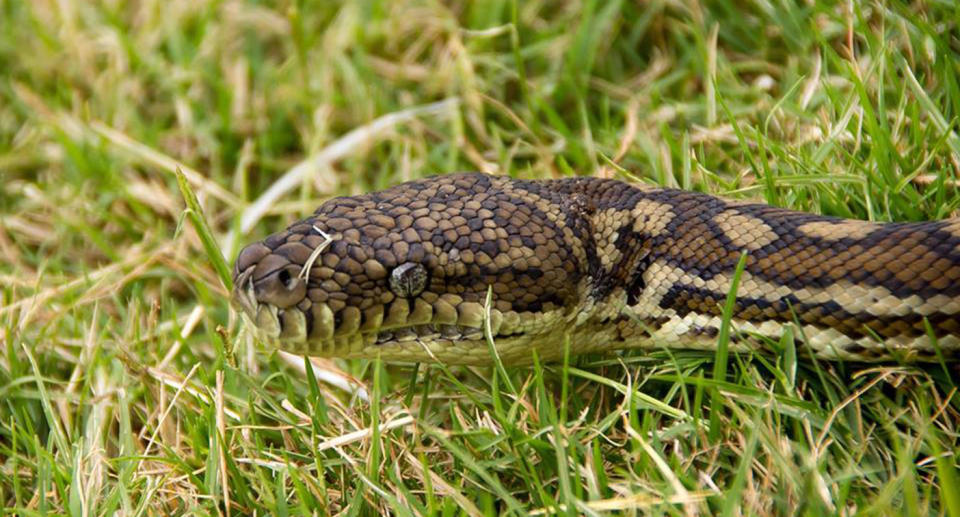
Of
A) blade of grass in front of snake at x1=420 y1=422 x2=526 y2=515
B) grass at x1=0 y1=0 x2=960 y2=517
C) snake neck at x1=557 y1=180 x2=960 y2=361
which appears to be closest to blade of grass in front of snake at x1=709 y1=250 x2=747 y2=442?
grass at x1=0 y1=0 x2=960 y2=517

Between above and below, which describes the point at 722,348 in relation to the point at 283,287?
below

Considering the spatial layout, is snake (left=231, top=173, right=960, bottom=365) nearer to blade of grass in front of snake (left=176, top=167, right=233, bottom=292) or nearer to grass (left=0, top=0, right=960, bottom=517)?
grass (left=0, top=0, right=960, bottom=517)

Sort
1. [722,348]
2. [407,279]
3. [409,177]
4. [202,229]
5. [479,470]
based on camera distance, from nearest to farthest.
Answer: [479,470] → [722,348] → [407,279] → [202,229] → [409,177]

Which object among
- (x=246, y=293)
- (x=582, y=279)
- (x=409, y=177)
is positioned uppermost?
(x=246, y=293)

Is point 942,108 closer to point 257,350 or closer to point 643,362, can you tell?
point 643,362

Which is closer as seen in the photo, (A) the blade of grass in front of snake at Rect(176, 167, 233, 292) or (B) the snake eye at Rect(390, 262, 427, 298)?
(B) the snake eye at Rect(390, 262, 427, 298)

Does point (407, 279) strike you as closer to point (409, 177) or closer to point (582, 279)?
point (582, 279)

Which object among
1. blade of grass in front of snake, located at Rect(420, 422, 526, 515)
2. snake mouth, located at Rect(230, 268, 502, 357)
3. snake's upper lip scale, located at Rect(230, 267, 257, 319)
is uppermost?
snake's upper lip scale, located at Rect(230, 267, 257, 319)

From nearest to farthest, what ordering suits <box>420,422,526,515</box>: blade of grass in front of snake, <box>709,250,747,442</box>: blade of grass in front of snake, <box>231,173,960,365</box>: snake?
1. <box>420,422,526,515</box>: blade of grass in front of snake
2. <box>709,250,747,442</box>: blade of grass in front of snake
3. <box>231,173,960,365</box>: snake

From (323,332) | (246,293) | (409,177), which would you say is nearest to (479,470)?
(323,332)
